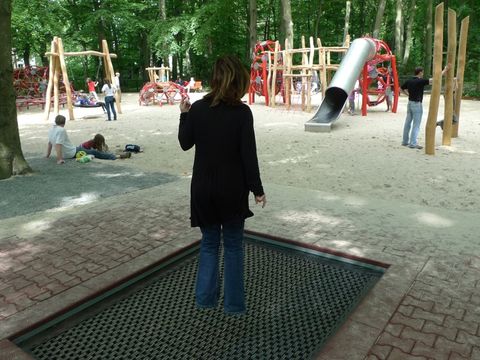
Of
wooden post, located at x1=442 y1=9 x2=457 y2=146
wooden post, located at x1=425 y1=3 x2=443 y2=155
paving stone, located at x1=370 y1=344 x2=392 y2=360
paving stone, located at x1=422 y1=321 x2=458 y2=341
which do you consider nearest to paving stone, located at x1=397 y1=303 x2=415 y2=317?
paving stone, located at x1=422 y1=321 x2=458 y2=341

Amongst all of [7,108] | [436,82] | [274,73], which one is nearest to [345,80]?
[274,73]

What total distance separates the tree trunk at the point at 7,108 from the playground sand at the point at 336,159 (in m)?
0.60

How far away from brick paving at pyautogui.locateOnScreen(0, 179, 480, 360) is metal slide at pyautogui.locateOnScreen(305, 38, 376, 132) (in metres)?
7.96

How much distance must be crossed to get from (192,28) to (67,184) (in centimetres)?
2674

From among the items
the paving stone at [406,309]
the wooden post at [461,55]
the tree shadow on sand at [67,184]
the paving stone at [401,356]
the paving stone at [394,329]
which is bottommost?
the paving stone at [401,356]

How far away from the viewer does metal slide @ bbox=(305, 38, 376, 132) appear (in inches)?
535

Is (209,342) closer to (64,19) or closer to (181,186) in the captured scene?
(181,186)

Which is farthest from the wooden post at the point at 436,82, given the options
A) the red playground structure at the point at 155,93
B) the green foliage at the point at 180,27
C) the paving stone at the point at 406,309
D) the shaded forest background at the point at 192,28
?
the green foliage at the point at 180,27

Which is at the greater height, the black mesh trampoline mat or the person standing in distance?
the person standing in distance

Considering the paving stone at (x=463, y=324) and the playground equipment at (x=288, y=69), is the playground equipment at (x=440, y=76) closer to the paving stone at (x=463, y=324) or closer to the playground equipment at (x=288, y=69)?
the playground equipment at (x=288, y=69)

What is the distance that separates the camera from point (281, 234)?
4.44m

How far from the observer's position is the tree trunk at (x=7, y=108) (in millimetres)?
6734

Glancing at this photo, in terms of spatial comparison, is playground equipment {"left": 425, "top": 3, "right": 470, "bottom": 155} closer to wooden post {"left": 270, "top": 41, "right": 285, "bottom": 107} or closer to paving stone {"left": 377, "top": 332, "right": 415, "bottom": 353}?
paving stone {"left": 377, "top": 332, "right": 415, "bottom": 353}

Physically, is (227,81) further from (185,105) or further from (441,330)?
(441,330)
